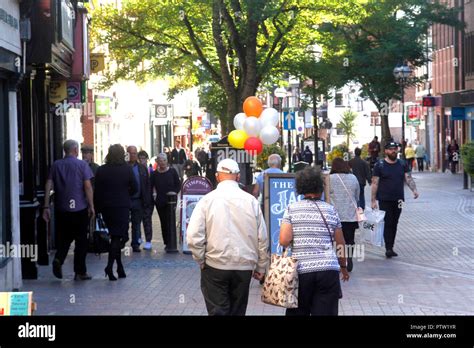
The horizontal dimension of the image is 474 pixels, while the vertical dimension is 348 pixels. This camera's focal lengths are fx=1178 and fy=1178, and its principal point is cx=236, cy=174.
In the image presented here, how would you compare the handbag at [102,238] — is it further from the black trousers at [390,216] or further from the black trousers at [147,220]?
the black trousers at [390,216]

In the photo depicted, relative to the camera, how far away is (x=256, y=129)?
18.2 meters

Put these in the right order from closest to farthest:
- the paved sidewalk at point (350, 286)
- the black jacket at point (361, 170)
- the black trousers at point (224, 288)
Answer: the black trousers at point (224, 288), the paved sidewalk at point (350, 286), the black jacket at point (361, 170)

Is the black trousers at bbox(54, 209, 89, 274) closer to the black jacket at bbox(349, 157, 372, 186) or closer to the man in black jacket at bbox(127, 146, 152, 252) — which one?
the man in black jacket at bbox(127, 146, 152, 252)

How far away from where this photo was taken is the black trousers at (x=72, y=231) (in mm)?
15391

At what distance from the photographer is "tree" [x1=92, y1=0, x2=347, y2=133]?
2848 cm

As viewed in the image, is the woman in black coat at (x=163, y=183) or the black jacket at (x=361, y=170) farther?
the black jacket at (x=361, y=170)

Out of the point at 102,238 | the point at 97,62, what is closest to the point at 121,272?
the point at 102,238

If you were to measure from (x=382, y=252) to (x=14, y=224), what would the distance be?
727cm

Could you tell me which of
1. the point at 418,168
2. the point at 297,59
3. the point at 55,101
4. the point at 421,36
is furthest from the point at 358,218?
the point at 418,168

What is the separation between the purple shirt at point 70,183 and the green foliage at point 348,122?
214 feet

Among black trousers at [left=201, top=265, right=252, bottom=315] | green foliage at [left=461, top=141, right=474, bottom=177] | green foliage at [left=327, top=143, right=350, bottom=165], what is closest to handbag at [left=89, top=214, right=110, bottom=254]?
green foliage at [left=327, top=143, right=350, bottom=165]

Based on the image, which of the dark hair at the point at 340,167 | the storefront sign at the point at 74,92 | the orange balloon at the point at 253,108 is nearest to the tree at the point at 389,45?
the storefront sign at the point at 74,92
